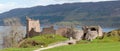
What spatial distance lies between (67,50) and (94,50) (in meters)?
3.16

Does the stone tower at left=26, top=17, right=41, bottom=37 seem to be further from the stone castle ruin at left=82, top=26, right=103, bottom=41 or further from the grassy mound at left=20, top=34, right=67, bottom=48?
the stone castle ruin at left=82, top=26, right=103, bottom=41

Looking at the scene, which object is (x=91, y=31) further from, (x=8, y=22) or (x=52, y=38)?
(x=8, y=22)

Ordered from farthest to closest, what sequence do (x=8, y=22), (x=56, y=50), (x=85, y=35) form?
(x=8, y=22) < (x=85, y=35) < (x=56, y=50)

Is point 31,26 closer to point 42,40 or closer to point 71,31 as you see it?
point 71,31

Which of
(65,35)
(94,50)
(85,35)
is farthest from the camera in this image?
(65,35)

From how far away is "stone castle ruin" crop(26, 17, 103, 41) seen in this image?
91500 mm

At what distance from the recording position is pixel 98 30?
315 feet

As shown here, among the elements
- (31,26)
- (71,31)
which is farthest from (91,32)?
(31,26)

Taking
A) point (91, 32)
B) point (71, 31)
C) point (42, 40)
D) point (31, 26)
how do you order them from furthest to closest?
point (31, 26) → point (71, 31) → point (91, 32) → point (42, 40)

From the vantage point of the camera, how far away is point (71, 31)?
314 ft

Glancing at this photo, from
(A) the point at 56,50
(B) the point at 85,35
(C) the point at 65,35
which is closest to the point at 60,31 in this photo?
(C) the point at 65,35

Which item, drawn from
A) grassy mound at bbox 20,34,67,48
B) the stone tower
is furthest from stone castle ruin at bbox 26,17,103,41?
grassy mound at bbox 20,34,67,48

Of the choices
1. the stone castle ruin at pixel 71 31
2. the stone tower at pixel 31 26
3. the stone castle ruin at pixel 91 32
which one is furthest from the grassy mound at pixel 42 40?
the stone tower at pixel 31 26

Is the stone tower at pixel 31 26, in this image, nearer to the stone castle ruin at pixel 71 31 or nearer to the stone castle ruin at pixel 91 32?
the stone castle ruin at pixel 71 31
